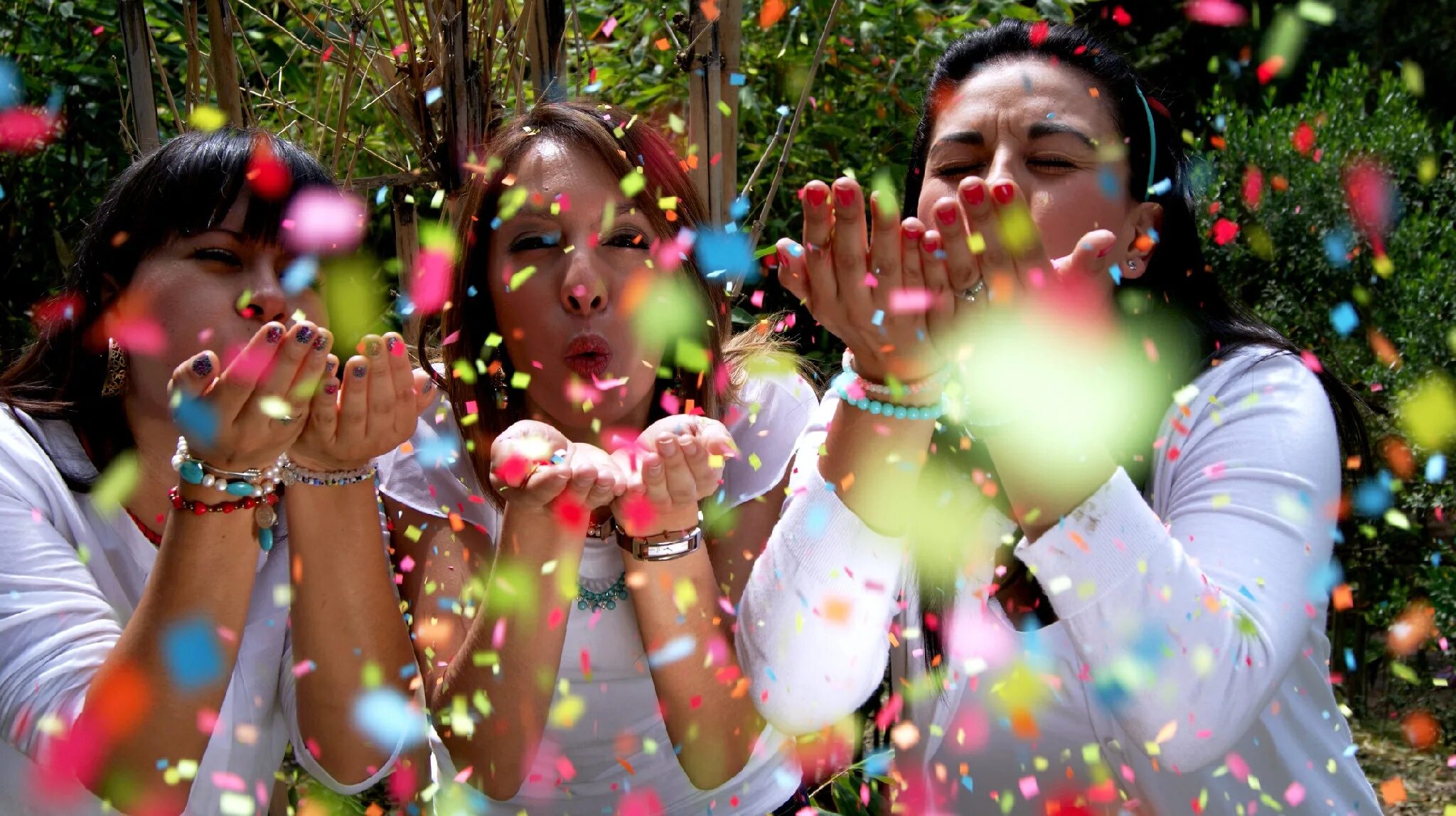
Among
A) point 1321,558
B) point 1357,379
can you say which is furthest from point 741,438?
point 1357,379

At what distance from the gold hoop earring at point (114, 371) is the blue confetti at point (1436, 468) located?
2971 mm

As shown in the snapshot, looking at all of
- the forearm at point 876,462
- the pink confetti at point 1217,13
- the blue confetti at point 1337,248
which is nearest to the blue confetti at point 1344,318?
the blue confetti at point 1337,248

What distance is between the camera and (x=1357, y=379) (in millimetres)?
3785

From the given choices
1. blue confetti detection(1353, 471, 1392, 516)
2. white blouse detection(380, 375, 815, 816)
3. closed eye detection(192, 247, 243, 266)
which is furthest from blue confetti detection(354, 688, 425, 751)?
blue confetti detection(1353, 471, 1392, 516)

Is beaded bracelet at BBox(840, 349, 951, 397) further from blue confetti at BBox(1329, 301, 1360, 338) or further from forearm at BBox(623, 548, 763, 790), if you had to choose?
blue confetti at BBox(1329, 301, 1360, 338)

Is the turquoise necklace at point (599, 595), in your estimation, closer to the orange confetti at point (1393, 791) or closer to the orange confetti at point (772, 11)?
the orange confetti at point (772, 11)

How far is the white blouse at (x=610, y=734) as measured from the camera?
163cm

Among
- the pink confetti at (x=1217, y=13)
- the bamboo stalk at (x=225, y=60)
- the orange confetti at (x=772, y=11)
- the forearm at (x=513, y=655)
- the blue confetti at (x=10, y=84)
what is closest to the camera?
the forearm at (x=513, y=655)

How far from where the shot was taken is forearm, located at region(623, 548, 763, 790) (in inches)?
56.5

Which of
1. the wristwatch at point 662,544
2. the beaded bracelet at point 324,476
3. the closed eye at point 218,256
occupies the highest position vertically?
the closed eye at point 218,256

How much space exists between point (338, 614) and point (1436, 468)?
280cm

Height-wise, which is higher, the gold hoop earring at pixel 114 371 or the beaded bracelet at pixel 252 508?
the beaded bracelet at pixel 252 508

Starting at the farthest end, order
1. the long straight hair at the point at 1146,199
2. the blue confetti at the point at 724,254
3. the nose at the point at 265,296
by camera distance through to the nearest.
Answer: the blue confetti at the point at 724,254, the long straight hair at the point at 1146,199, the nose at the point at 265,296

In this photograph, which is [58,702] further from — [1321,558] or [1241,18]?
[1241,18]
